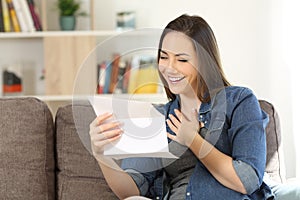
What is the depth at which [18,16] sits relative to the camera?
3.57 m

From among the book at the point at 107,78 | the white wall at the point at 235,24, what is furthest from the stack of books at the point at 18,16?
the book at the point at 107,78

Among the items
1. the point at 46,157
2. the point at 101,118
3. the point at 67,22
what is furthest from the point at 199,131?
the point at 67,22

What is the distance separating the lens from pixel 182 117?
64.1 inches

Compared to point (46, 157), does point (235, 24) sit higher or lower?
higher

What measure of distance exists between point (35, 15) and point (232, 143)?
2184 mm

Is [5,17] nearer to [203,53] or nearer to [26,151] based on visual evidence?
[26,151]

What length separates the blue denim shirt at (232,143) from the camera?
5.49 feet

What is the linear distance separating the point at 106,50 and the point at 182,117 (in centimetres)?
30

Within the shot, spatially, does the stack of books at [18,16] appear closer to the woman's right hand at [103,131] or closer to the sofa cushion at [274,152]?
the sofa cushion at [274,152]

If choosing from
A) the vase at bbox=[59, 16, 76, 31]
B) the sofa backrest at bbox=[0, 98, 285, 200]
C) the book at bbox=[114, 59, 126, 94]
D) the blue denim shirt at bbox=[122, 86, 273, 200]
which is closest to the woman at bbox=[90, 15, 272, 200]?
the blue denim shirt at bbox=[122, 86, 273, 200]

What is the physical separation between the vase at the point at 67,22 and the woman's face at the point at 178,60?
6.99 feet

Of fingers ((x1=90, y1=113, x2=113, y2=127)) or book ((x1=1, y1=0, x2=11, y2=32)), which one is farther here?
book ((x1=1, y1=0, x2=11, y2=32))

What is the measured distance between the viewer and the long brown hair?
1.61 m

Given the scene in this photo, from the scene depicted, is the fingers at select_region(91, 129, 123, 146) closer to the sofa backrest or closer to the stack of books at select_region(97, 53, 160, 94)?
the stack of books at select_region(97, 53, 160, 94)
